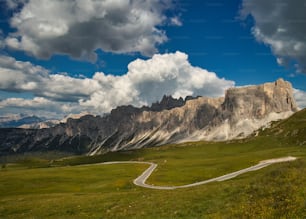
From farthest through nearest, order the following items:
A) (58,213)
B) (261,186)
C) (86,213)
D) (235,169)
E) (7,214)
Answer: (235,169) → (7,214) → (58,213) → (86,213) → (261,186)

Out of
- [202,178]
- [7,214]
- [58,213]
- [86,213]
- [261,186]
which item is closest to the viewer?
[261,186]

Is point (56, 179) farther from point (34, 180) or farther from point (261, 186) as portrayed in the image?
point (261, 186)

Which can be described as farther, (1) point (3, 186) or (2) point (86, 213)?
(1) point (3, 186)

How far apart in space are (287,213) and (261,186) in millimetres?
9806

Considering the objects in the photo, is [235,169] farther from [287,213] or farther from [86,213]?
[287,213]

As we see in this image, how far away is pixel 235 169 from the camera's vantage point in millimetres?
94812

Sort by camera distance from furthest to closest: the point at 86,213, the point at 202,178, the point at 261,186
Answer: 1. the point at 202,178
2. the point at 86,213
3. the point at 261,186

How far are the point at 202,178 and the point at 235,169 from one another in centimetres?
1621

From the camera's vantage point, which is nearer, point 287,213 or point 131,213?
point 287,213

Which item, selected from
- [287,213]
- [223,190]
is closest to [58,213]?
[223,190]

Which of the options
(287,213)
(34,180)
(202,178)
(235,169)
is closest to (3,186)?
(34,180)

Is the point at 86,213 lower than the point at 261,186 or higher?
lower

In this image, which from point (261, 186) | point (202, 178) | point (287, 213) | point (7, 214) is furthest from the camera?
point (202, 178)

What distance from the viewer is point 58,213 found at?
36844mm
